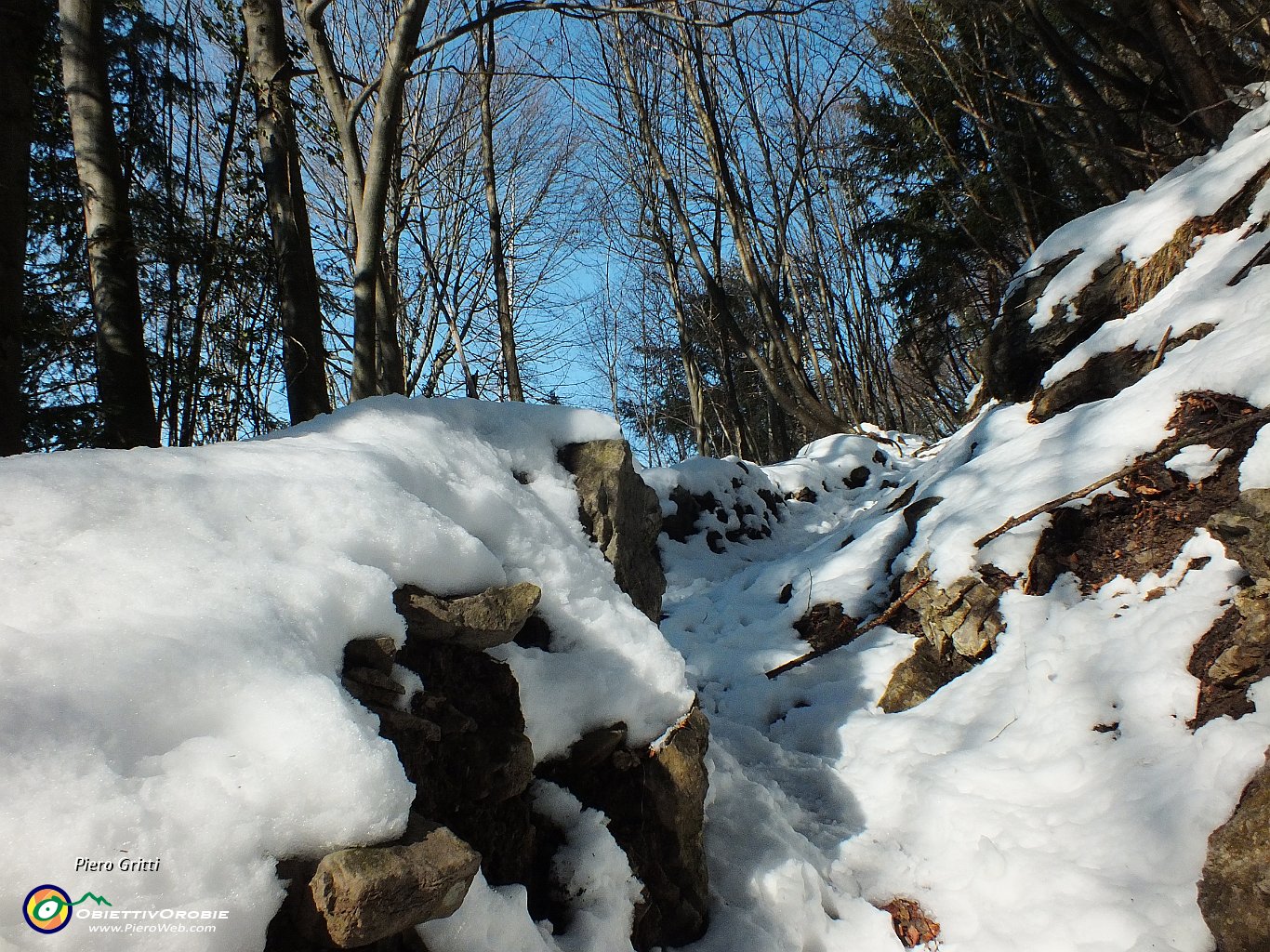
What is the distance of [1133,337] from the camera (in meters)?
3.48

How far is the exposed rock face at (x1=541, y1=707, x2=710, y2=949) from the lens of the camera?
68.8 inches

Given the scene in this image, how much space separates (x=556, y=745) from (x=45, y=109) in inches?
212

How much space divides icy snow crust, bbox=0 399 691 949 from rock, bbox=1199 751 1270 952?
4.97ft

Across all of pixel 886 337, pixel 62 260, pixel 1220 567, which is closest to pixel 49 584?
pixel 1220 567

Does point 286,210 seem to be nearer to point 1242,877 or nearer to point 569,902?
point 569,902

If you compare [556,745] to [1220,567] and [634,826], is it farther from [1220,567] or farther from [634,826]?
[1220,567]

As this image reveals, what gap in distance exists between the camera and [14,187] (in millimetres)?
2748

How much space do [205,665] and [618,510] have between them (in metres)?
1.62

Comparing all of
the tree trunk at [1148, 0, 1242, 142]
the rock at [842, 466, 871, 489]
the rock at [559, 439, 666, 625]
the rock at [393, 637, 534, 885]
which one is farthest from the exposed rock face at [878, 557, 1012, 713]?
the rock at [842, 466, 871, 489]

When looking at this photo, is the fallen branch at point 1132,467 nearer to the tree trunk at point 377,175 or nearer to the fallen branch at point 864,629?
the fallen branch at point 864,629

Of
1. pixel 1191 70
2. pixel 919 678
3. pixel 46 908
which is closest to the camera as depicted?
pixel 46 908

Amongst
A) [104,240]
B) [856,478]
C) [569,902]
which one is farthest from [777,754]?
[856,478]

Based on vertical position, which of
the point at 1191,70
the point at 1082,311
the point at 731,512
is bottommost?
the point at 731,512

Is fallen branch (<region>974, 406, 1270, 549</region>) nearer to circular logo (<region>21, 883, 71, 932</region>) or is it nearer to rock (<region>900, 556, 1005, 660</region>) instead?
rock (<region>900, 556, 1005, 660</region>)
